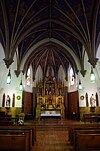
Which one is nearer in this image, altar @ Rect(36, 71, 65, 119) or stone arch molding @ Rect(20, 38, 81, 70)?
stone arch molding @ Rect(20, 38, 81, 70)

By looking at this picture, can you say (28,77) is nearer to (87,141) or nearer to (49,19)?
(49,19)

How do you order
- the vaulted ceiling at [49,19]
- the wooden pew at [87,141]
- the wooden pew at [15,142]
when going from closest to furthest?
the wooden pew at [15,142] < the wooden pew at [87,141] < the vaulted ceiling at [49,19]

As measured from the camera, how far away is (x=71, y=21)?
14703 mm

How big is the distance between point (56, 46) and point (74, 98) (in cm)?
831

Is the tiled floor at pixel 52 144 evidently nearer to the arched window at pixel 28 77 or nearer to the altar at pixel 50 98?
the altar at pixel 50 98

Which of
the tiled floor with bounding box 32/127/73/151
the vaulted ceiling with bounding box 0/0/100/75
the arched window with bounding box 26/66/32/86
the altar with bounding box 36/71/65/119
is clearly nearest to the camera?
the tiled floor with bounding box 32/127/73/151

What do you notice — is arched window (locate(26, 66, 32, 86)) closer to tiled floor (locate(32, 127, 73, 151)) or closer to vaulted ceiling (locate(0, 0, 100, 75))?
vaulted ceiling (locate(0, 0, 100, 75))

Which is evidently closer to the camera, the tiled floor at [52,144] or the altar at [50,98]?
the tiled floor at [52,144]

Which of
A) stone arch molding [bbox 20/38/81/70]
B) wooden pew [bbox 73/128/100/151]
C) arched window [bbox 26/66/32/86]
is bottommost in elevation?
wooden pew [bbox 73/128/100/151]

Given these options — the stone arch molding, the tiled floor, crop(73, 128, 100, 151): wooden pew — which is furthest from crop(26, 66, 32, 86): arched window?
crop(73, 128, 100, 151): wooden pew

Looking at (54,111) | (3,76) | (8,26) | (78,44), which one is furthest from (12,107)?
(78,44)

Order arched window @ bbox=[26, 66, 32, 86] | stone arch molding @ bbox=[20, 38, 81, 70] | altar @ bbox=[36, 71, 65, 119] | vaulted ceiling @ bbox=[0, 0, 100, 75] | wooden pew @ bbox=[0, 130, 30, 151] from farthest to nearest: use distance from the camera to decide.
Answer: arched window @ bbox=[26, 66, 32, 86] → altar @ bbox=[36, 71, 65, 119] → stone arch molding @ bbox=[20, 38, 81, 70] → vaulted ceiling @ bbox=[0, 0, 100, 75] → wooden pew @ bbox=[0, 130, 30, 151]

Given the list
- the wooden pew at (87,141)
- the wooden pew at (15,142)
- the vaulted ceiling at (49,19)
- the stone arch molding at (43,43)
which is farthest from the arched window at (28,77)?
the wooden pew at (87,141)

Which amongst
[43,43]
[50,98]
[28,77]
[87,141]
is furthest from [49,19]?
[87,141]
